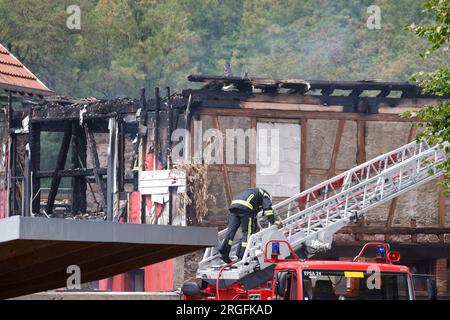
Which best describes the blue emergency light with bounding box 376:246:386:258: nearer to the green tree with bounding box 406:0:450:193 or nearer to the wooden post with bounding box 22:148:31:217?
the green tree with bounding box 406:0:450:193

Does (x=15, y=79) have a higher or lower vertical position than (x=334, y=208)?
higher

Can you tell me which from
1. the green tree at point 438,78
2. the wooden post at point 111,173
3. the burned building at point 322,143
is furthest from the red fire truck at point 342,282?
the wooden post at point 111,173

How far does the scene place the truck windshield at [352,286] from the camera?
1423 cm

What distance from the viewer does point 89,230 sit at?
1186cm

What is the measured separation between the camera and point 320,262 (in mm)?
14461

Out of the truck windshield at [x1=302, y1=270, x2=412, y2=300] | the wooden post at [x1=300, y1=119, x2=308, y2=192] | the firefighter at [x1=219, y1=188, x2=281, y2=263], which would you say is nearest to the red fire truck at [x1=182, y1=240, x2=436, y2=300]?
the truck windshield at [x1=302, y1=270, x2=412, y2=300]

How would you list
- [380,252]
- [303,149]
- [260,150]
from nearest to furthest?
[380,252] < [260,150] < [303,149]

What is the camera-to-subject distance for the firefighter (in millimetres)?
20938

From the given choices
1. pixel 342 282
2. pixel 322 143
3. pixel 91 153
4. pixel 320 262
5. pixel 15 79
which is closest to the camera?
pixel 342 282

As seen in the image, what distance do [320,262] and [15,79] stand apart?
7881 mm

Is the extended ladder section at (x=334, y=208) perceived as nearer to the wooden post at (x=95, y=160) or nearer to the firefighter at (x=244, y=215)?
the firefighter at (x=244, y=215)

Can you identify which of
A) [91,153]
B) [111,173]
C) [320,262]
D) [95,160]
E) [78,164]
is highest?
[91,153]

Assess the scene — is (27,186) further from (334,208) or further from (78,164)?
(334,208)

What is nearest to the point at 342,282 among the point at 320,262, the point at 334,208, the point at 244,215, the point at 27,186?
the point at 320,262
